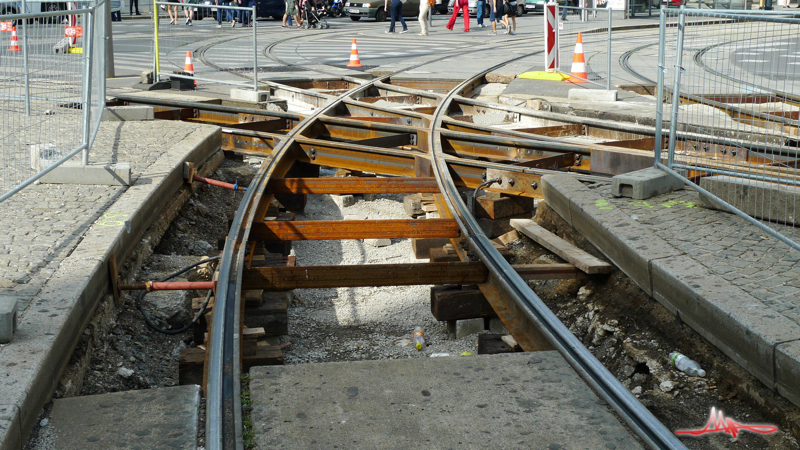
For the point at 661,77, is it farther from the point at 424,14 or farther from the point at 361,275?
the point at 424,14

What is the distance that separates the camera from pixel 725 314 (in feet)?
12.0

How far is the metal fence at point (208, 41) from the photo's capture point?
1253cm

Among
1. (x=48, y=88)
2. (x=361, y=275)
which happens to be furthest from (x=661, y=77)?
(x=48, y=88)

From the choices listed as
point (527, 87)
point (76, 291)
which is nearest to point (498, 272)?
point (76, 291)

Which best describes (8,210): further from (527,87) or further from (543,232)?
(527,87)

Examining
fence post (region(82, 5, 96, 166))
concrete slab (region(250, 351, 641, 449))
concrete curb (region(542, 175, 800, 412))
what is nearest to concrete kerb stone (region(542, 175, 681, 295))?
concrete curb (region(542, 175, 800, 412))

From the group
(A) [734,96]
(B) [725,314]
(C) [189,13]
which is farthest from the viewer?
(C) [189,13]

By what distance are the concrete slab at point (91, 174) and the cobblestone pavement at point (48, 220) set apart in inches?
2.7

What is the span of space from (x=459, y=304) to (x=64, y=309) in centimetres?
224

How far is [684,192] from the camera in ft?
19.7

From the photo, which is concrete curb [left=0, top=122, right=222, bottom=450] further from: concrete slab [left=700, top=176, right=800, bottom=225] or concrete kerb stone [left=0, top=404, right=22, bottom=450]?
concrete slab [left=700, top=176, right=800, bottom=225]

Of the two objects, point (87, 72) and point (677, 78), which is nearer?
point (677, 78)

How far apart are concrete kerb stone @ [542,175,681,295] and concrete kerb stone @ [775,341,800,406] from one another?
1073 millimetres

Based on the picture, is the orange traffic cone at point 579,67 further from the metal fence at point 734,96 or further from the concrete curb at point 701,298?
the concrete curb at point 701,298
